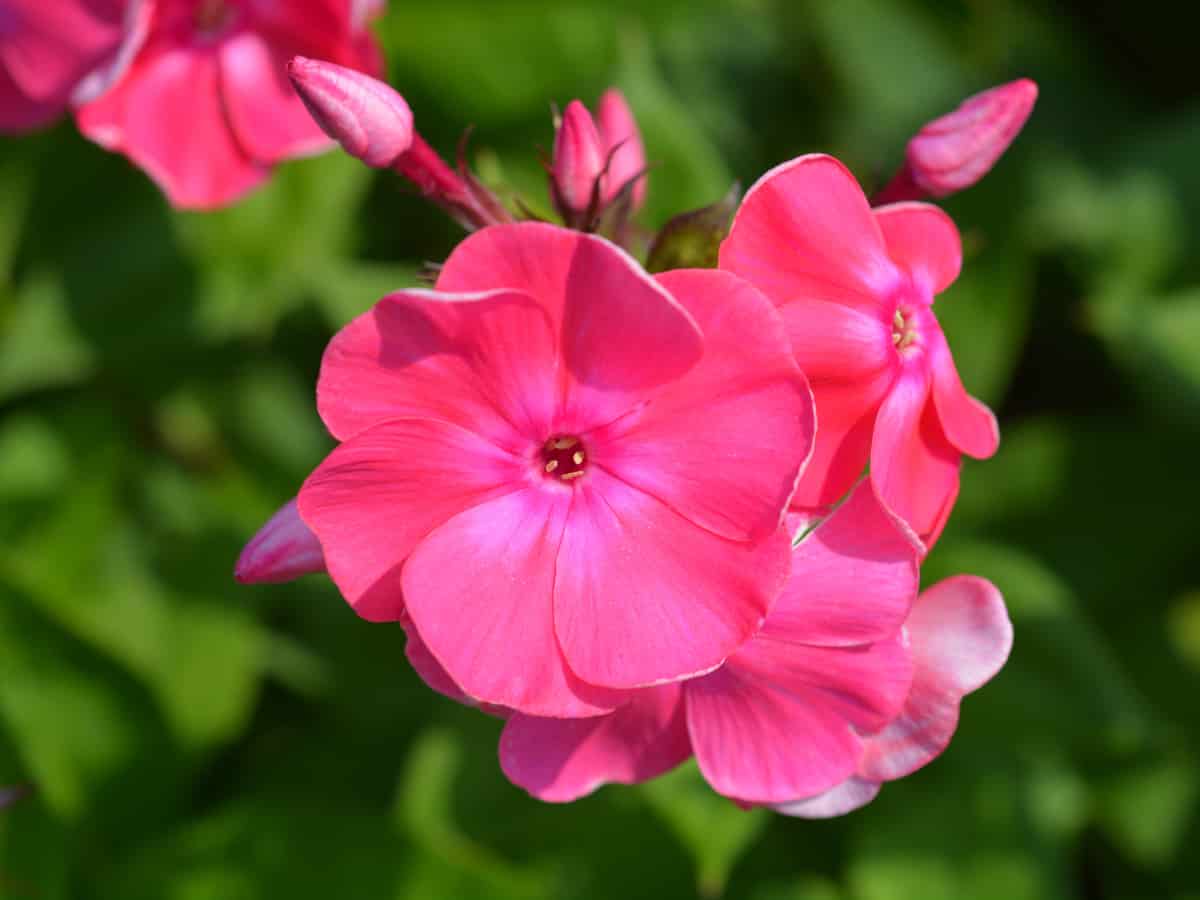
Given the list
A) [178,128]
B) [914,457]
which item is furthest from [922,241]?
[178,128]

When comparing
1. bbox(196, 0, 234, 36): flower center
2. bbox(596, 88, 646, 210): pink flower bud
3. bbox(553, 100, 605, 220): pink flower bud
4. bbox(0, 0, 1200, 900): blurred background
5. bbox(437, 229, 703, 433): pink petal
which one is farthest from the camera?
bbox(0, 0, 1200, 900): blurred background

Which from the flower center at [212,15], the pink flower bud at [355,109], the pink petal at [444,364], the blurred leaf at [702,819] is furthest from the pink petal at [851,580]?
the flower center at [212,15]

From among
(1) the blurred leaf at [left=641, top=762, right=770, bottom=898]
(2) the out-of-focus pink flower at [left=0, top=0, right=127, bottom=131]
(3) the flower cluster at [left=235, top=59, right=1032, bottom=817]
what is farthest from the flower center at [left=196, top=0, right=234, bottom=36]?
(1) the blurred leaf at [left=641, top=762, right=770, bottom=898]

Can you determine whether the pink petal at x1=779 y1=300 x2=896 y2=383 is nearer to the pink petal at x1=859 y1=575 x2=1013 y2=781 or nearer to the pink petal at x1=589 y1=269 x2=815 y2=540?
the pink petal at x1=589 y1=269 x2=815 y2=540

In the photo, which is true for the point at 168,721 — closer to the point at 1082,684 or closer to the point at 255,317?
the point at 255,317

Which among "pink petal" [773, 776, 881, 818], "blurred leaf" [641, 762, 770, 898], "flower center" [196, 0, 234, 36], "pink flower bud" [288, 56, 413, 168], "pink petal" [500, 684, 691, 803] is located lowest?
"blurred leaf" [641, 762, 770, 898]

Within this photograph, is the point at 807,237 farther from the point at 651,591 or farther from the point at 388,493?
the point at 388,493

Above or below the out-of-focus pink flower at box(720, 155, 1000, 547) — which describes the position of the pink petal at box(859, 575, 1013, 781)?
below
